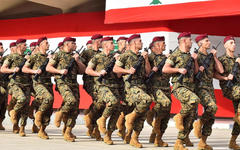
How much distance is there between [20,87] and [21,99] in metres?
0.49

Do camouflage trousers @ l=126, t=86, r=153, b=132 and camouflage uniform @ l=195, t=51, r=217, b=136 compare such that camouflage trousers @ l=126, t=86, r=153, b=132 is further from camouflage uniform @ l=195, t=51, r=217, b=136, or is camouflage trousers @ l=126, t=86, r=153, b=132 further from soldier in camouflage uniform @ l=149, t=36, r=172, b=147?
camouflage uniform @ l=195, t=51, r=217, b=136

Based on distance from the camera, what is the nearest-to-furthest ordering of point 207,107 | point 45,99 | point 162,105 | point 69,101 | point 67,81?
1. point 207,107
2. point 162,105
3. point 69,101
4. point 67,81
5. point 45,99

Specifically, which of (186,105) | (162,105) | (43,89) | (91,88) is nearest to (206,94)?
(186,105)

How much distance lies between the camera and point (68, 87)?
1050cm

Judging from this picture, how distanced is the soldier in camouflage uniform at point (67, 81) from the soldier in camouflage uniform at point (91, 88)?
1.53 ft

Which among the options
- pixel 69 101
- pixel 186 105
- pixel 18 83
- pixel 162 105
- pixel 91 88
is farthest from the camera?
pixel 18 83

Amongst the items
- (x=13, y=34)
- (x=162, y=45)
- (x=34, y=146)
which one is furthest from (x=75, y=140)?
(x=13, y=34)

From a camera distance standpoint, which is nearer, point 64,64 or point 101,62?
point 101,62

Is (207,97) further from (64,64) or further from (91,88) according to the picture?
(91,88)

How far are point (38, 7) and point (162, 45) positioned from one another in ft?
39.6

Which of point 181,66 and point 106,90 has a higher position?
point 181,66

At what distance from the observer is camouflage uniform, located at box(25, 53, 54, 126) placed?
10812mm

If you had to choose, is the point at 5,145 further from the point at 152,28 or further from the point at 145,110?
the point at 152,28

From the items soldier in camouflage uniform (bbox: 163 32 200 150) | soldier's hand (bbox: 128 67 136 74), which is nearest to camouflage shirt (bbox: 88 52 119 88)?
soldier's hand (bbox: 128 67 136 74)
